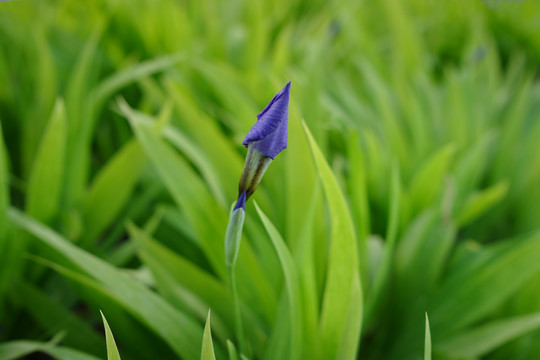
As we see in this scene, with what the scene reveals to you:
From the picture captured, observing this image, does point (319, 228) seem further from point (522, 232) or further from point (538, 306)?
point (522, 232)

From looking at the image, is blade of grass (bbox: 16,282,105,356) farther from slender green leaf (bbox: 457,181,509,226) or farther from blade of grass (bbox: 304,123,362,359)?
slender green leaf (bbox: 457,181,509,226)

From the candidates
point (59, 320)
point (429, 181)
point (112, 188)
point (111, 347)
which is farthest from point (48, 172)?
point (429, 181)

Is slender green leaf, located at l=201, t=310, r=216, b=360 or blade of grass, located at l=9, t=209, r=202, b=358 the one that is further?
blade of grass, located at l=9, t=209, r=202, b=358

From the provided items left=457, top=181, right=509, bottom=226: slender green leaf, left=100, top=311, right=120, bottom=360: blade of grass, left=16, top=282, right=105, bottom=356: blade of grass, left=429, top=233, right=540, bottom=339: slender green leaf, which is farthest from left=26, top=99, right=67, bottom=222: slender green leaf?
left=457, top=181, right=509, bottom=226: slender green leaf

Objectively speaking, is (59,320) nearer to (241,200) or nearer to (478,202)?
(241,200)

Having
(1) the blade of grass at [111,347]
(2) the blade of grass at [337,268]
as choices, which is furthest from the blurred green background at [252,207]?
(1) the blade of grass at [111,347]

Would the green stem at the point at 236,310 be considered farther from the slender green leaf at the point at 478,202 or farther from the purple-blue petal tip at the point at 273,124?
the slender green leaf at the point at 478,202
